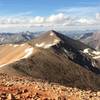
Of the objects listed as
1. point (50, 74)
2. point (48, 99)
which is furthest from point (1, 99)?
point (50, 74)

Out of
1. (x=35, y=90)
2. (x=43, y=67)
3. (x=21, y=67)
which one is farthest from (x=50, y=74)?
(x=35, y=90)

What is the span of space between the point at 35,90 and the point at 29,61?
16848cm

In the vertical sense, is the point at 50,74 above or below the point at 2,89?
below

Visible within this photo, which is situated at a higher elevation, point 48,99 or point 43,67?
point 48,99

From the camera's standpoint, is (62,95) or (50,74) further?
(50,74)

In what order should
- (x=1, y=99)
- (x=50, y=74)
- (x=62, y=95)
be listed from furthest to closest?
(x=50, y=74), (x=62, y=95), (x=1, y=99)

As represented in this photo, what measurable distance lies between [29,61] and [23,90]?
16955 cm

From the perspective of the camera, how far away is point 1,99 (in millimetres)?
21375

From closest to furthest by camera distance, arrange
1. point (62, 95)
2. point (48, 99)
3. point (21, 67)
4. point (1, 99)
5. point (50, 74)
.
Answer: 1. point (1, 99)
2. point (48, 99)
3. point (62, 95)
4. point (21, 67)
5. point (50, 74)

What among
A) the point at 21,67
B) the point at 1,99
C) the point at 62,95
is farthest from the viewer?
the point at 21,67

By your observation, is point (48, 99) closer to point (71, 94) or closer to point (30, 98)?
point (30, 98)

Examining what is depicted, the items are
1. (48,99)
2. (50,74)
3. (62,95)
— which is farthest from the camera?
(50,74)

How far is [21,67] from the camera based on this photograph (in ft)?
536

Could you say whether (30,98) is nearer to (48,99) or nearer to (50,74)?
(48,99)
